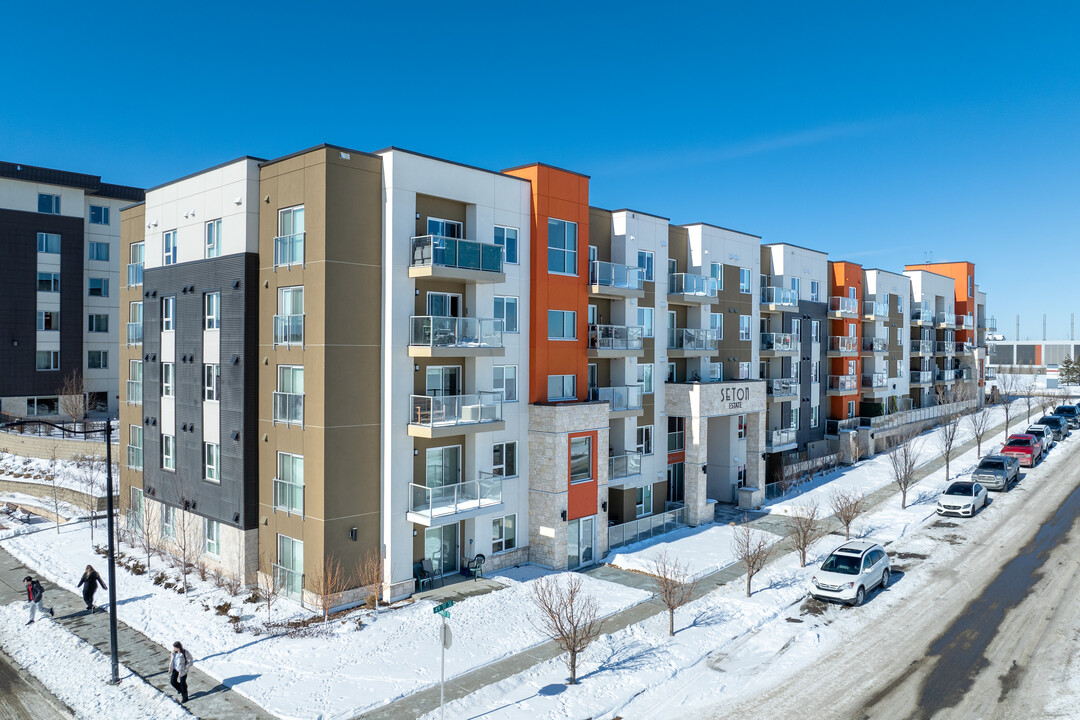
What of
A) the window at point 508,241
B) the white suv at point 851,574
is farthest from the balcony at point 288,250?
the white suv at point 851,574

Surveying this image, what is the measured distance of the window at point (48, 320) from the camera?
4766 centimetres

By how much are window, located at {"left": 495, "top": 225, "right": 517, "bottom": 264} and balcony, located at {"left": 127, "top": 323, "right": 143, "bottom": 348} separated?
54.7ft

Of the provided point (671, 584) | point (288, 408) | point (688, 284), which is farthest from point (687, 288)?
point (288, 408)

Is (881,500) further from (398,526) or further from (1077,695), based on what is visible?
(398,526)

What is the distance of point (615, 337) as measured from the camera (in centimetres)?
2978

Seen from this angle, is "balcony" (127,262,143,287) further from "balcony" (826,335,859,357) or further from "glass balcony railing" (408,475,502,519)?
"balcony" (826,335,859,357)

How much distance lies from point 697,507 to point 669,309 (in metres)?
9.77

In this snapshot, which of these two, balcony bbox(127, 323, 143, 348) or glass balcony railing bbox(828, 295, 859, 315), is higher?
glass balcony railing bbox(828, 295, 859, 315)

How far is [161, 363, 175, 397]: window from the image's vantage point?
2811 centimetres

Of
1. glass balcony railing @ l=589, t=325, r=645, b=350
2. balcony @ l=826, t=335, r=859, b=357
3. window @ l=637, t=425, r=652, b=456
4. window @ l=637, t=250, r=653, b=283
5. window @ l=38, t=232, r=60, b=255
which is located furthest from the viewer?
balcony @ l=826, t=335, r=859, b=357

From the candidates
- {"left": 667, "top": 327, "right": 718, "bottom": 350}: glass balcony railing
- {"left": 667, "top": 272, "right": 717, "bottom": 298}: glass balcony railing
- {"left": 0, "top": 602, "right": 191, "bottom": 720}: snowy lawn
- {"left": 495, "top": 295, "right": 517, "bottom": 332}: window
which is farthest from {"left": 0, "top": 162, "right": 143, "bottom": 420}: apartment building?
{"left": 667, "top": 327, "right": 718, "bottom": 350}: glass balcony railing

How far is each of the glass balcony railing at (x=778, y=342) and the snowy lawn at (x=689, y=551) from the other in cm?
1304

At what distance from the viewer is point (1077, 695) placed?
1609 centimetres

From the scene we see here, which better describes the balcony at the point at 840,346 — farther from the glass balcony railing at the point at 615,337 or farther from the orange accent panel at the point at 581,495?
the orange accent panel at the point at 581,495
